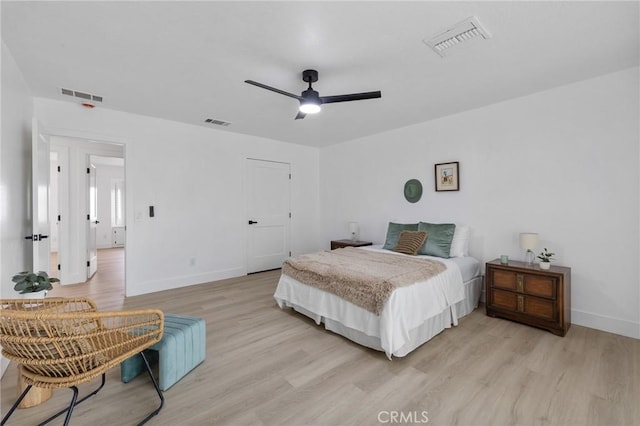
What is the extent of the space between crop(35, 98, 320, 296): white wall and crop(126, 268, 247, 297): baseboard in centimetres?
1

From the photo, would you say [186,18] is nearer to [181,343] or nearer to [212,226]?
[181,343]

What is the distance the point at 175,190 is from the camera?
14.3ft

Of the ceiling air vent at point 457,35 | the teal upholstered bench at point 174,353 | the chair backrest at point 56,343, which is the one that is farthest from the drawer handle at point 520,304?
the chair backrest at point 56,343

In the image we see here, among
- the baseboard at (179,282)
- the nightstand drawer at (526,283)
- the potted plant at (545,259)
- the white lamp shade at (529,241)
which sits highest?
the white lamp shade at (529,241)

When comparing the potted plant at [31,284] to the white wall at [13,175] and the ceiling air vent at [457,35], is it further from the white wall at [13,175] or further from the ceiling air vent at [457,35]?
the ceiling air vent at [457,35]

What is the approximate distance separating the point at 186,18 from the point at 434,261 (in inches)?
124

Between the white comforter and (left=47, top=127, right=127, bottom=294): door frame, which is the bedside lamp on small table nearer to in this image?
the white comforter

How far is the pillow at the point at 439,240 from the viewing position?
3.55 meters

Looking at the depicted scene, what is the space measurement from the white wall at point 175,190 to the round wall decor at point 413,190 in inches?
101

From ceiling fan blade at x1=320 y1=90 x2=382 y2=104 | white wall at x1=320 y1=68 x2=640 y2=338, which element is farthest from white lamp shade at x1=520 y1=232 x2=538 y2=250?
ceiling fan blade at x1=320 y1=90 x2=382 y2=104

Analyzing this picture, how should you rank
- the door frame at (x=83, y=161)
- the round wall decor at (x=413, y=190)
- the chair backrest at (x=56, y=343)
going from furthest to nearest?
the round wall decor at (x=413, y=190) → the door frame at (x=83, y=161) → the chair backrest at (x=56, y=343)

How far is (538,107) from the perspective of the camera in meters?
3.20

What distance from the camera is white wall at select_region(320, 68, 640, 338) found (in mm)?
2713

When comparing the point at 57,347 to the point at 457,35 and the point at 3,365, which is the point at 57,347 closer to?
the point at 3,365
